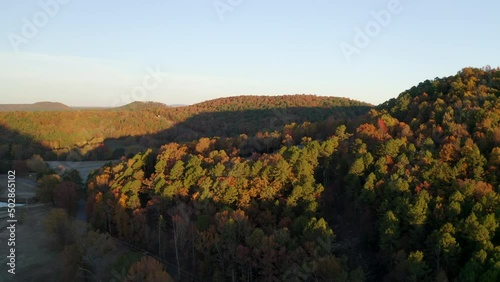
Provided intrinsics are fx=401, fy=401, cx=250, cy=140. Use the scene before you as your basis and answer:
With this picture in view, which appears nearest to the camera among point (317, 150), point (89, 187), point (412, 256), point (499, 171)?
point (412, 256)

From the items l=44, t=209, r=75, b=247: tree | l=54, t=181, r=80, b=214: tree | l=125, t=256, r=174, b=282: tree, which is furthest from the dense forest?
l=125, t=256, r=174, b=282: tree

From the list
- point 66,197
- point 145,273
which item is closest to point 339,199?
point 145,273

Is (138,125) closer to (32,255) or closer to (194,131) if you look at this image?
(194,131)

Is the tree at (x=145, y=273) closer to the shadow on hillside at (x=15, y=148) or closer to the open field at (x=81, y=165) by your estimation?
the open field at (x=81, y=165)

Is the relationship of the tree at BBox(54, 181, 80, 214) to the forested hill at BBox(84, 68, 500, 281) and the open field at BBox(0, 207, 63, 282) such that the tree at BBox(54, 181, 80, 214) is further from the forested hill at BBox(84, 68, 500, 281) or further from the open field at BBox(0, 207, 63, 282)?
the forested hill at BBox(84, 68, 500, 281)

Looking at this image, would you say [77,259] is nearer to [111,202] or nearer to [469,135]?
[111,202]

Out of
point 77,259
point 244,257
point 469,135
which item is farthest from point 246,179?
point 469,135
